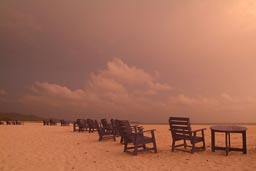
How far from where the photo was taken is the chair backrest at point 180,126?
7.32m

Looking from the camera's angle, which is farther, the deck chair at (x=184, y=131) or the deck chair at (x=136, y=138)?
the deck chair at (x=136, y=138)

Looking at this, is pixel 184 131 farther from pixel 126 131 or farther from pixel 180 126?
pixel 126 131

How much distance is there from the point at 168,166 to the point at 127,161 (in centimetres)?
124

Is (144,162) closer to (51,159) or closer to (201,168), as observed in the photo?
(201,168)

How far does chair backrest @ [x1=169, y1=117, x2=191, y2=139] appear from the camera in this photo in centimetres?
732

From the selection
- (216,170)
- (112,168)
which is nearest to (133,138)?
(112,168)

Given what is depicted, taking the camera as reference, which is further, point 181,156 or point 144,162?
point 181,156

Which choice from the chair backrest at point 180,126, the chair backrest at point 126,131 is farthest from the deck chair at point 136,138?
the chair backrest at point 180,126

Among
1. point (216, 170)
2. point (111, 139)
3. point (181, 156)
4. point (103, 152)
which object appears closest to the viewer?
point (216, 170)

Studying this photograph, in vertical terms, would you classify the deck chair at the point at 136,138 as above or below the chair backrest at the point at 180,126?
below

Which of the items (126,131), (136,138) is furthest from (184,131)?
(126,131)

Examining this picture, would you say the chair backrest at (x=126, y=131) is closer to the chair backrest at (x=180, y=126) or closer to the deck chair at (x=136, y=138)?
the deck chair at (x=136, y=138)

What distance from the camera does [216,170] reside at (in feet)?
17.6

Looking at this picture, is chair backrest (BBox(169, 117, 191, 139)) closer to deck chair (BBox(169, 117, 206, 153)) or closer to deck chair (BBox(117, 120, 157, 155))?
deck chair (BBox(169, 117, 206, 153))
